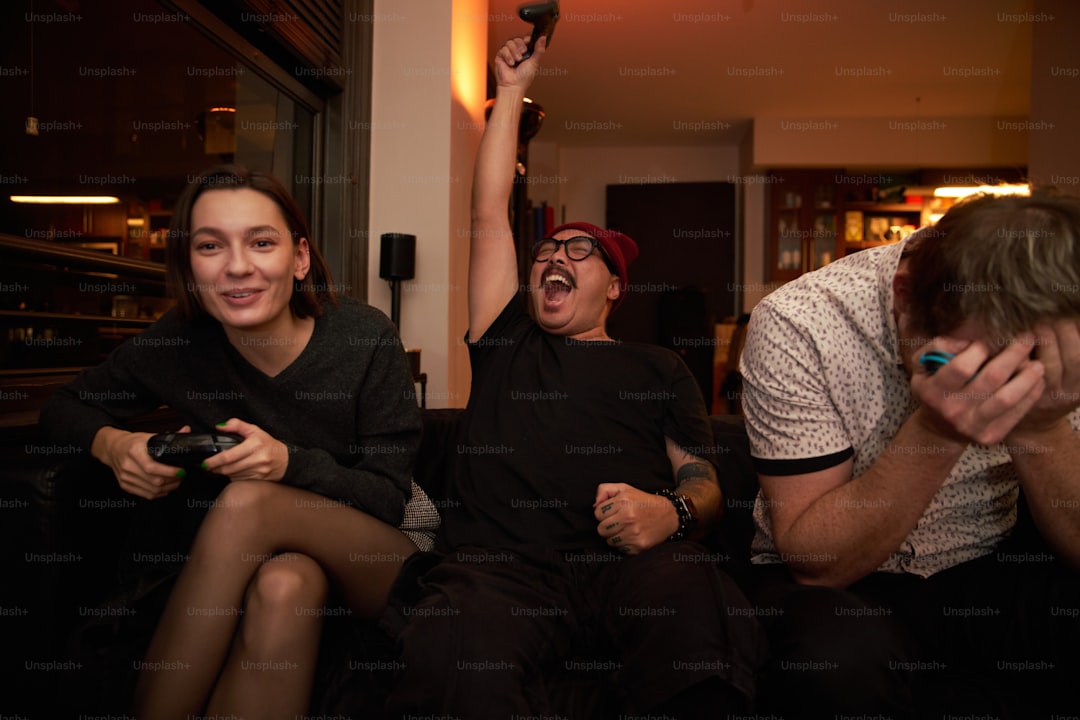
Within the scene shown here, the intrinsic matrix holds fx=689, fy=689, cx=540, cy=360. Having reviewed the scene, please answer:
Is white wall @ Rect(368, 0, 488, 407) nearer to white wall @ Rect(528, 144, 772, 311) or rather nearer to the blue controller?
the blue controller

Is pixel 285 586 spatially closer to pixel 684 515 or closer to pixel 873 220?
pixel 684 515

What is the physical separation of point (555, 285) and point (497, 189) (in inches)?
10.7

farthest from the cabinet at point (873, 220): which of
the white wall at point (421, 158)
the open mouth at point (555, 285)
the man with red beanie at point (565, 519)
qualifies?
the open mouth at point (555, 285)

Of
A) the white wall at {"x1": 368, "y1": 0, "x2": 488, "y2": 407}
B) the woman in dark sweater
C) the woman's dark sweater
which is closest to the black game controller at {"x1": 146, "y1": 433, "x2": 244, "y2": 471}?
the woman in dark sweater

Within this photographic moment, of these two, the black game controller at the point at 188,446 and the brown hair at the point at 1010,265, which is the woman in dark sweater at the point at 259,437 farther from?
the brown hair at the point at 1010,265

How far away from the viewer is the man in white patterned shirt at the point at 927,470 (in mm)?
915

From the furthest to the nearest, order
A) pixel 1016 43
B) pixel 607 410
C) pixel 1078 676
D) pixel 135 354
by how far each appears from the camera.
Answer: pixel 1016 43 < pixel 607 410 < pixel 135 354 < pixel 1078 676

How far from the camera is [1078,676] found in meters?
1.08

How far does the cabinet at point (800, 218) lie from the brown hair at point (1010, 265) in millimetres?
6203

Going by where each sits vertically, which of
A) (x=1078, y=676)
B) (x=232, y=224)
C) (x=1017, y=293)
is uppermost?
(x=232, y=224)

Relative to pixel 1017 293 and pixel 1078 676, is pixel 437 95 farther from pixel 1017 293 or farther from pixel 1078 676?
pixel 1078 676

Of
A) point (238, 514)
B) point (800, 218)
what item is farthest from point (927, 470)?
point (800, 218)

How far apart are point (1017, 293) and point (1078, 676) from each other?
651 mm

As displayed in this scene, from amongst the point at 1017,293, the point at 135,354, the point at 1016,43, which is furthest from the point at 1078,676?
the point at 1016,43
